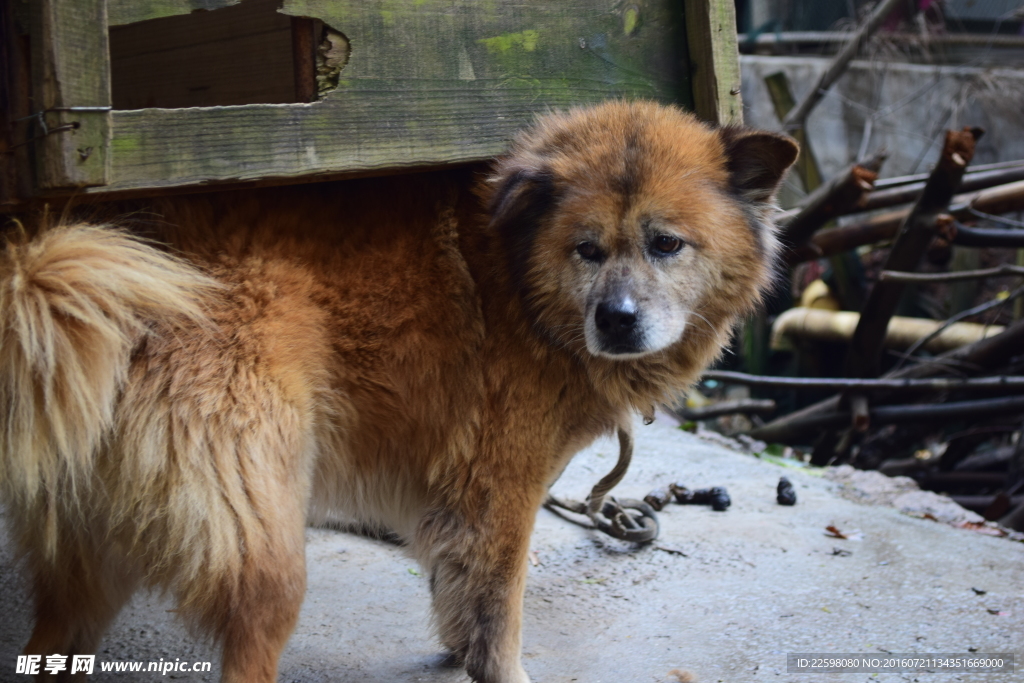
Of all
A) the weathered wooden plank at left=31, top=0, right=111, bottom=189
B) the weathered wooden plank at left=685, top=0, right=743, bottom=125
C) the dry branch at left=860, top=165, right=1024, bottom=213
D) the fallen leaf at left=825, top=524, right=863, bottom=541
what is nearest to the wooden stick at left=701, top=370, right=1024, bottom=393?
the dry branch at left=860, top=165, right=1024, bottom=213

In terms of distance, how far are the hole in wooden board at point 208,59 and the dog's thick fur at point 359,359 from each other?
0.78 metres

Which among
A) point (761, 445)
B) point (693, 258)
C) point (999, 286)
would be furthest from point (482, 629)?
point (999, 286)

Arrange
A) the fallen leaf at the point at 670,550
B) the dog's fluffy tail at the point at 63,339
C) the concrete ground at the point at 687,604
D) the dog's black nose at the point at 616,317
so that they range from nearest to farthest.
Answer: the dog's fluffy tail at the point at 63,339
the dog's black nose at the point at 616,317
the concrete ground at the point at 687,604
the fallen leaf at the point at 670,550

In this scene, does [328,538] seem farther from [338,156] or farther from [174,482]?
[338,156]

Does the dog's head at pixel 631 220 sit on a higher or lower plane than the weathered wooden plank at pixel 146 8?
lower

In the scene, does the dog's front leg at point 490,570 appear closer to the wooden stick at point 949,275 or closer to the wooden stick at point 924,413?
the wooden stick at point 949,275

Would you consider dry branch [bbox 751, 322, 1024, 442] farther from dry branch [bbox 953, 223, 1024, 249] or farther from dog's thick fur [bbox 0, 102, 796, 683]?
dog's thick fur [bbox 0, 102, 796, 683]

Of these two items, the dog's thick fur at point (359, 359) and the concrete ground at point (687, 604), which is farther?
the concrete ground at point (687, 604)

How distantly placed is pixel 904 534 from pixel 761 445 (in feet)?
5.97

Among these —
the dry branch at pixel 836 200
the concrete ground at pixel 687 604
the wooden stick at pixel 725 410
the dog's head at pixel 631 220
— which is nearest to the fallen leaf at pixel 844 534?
the concrete ground at pixel 687 604

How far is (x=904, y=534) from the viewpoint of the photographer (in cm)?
354

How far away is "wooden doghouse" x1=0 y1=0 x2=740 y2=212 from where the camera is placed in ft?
5.51

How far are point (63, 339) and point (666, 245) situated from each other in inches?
60.5

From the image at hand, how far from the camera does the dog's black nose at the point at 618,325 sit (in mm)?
2199
